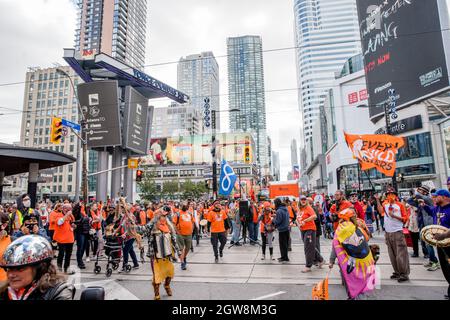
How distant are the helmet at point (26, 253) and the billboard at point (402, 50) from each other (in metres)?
29.6

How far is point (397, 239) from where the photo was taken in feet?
21.5

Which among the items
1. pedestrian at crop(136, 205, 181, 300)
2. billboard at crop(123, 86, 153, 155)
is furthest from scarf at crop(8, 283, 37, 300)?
billboard at crop(123, 86, 153, 155)

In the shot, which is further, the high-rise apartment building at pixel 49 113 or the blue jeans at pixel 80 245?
the high-rise apartment building at pixel 49 113

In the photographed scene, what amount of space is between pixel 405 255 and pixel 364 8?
44001mm

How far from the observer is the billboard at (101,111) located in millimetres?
38000

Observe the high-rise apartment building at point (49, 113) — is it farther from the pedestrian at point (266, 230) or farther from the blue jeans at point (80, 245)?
the pedestrian at point (266, 230)

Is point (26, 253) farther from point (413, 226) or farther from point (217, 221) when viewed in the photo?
point (413, 226)

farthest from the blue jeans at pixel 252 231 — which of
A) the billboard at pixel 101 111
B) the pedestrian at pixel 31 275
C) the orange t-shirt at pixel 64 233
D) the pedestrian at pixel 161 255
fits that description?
the billboard at pixel 101 111

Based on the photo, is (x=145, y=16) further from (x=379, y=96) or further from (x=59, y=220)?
(x=59, y=220)

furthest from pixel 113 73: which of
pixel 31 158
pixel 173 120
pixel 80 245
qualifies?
pixel 173 120

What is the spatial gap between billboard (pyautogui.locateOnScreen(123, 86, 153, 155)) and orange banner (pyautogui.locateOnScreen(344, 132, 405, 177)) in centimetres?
3460

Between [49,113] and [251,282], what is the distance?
107 metres
